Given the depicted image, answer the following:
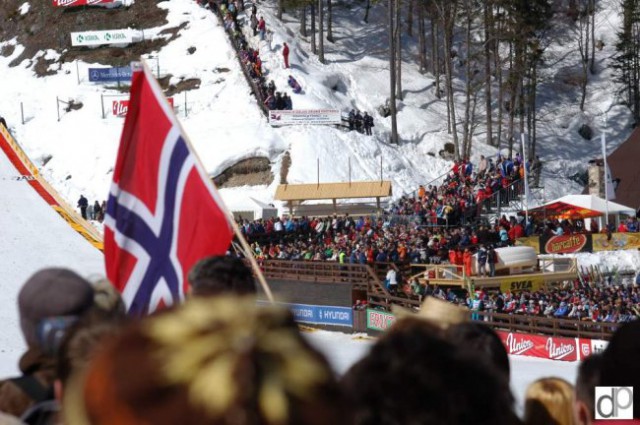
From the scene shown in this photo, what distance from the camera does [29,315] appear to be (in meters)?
2.82

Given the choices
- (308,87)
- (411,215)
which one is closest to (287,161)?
(308,87)

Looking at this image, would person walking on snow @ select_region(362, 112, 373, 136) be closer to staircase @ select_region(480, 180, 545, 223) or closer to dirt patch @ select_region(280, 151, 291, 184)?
dirt patch @ select_region(280, 151, 291, 184)

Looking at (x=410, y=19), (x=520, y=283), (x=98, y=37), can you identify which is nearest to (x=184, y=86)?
(x=98, y=37)

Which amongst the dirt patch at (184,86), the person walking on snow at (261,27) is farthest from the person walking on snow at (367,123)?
the dirt patch at (184,86)

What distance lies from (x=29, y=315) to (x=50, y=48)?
5362 cm

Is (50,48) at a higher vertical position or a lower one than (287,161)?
higher

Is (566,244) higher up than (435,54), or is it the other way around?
(435,54)

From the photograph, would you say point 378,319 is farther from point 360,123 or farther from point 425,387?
point 360,123

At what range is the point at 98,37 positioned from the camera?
172 feet

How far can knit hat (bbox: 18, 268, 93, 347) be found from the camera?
2.79 meters

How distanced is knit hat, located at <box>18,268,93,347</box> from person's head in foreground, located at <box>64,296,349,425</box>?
4.41ft

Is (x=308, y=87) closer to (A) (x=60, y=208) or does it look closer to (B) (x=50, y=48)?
(B) (x=50, y=48)

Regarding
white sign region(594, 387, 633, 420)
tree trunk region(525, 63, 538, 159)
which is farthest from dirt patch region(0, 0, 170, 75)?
white sign region(594, 387, 633, 420)

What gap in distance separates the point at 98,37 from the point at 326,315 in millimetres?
33125
